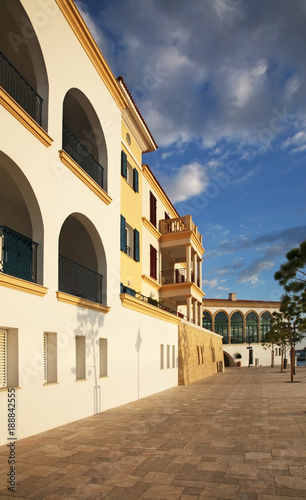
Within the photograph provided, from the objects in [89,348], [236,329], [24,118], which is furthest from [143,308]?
[236,329]

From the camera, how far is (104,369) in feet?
46.3

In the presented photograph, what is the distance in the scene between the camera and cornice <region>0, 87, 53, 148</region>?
30.0 ft

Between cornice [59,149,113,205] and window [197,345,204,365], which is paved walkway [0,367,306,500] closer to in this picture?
cornice [59,149,113,205]

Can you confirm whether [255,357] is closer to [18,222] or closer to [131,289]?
[131,289]

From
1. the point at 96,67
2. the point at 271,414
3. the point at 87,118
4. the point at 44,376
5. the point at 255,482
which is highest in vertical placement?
the point at 96,67

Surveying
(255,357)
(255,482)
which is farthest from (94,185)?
(255,357)

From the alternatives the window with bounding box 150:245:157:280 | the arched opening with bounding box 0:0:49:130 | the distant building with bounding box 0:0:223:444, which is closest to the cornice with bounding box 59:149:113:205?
the distant building with bounding box 0:0:223:444

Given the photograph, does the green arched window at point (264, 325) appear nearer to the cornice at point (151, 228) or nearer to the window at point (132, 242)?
the cornice at point (151, 228)

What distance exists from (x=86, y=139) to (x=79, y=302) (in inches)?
251

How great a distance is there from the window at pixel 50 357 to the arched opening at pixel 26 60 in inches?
204

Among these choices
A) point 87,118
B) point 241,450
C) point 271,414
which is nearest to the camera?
point 241,450

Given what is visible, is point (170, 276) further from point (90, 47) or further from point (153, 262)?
point (90, 47)

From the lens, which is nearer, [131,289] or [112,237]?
[112,237]

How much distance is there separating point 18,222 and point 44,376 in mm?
5208
